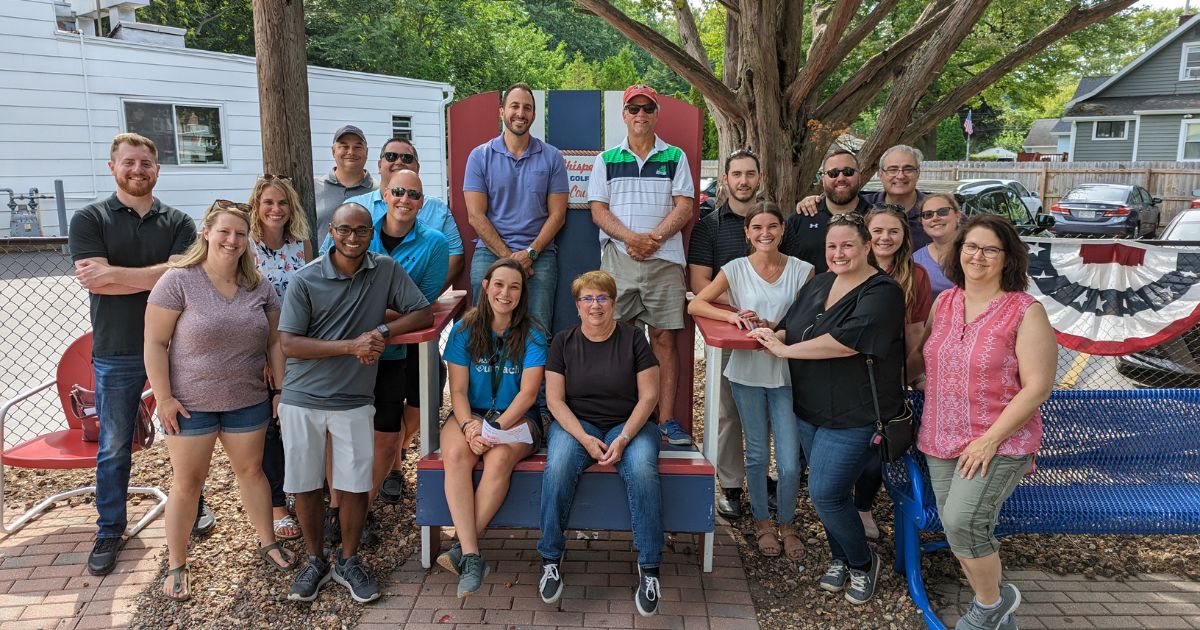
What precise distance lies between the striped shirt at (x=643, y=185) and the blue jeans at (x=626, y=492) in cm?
128

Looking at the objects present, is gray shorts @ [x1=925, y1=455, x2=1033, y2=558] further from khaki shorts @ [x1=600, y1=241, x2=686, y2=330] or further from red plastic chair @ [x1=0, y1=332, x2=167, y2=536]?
red plastic chair @ [x1=0, y1=332, x2=167, y2=536]

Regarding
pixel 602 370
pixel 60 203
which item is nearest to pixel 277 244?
pixel 602 370

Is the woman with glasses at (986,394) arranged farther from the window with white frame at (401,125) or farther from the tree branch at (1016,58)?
the window with white frame at (401,125)

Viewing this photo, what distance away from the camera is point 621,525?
10.8 ft

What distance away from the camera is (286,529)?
3.80 meters

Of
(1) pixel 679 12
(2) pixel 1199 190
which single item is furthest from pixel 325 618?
(2) pixel 1199 190

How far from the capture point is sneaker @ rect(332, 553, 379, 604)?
10.7 feet

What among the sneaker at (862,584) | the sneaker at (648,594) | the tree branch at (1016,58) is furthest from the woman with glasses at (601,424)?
the tree branch at (1016,58)

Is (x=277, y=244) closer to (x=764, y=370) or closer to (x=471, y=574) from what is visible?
(x=471, y=574)

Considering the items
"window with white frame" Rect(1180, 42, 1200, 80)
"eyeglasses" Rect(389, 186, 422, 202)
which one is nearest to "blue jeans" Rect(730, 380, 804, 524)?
"eyeglasses" Rect(389, 186, 422, 202)

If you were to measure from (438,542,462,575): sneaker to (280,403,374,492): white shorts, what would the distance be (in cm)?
44

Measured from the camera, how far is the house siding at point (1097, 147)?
1141 inches

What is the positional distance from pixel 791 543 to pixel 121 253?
130 inches

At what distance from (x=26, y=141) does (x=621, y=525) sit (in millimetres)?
13170
